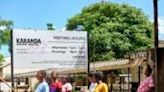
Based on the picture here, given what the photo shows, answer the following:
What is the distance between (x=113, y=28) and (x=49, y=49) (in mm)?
34046

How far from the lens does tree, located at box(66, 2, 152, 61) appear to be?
1711 inches

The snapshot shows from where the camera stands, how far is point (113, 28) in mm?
46562

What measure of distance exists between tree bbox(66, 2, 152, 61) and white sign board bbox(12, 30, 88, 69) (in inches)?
1072

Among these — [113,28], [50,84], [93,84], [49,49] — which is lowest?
[50,84]

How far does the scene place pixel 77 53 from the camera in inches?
511

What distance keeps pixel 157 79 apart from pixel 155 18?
0.84 metres

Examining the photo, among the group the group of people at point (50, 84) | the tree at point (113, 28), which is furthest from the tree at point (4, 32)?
the group of people at point (50, 84)

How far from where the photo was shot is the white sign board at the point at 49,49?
12.4m

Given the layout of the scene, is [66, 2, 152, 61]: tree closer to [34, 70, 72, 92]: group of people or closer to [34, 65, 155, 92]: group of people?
[34, 70, 72, 92]: group of people

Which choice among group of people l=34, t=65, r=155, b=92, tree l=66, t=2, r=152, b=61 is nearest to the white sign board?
group of people l=34, t=65, r=155, b=92

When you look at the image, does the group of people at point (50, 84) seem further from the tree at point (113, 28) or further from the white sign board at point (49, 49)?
the tree at point (113, 28)

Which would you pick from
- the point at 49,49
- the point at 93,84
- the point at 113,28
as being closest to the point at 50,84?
the point at 49,49

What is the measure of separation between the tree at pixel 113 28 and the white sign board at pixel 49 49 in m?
27.2

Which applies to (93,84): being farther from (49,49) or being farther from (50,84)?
(49,49)
